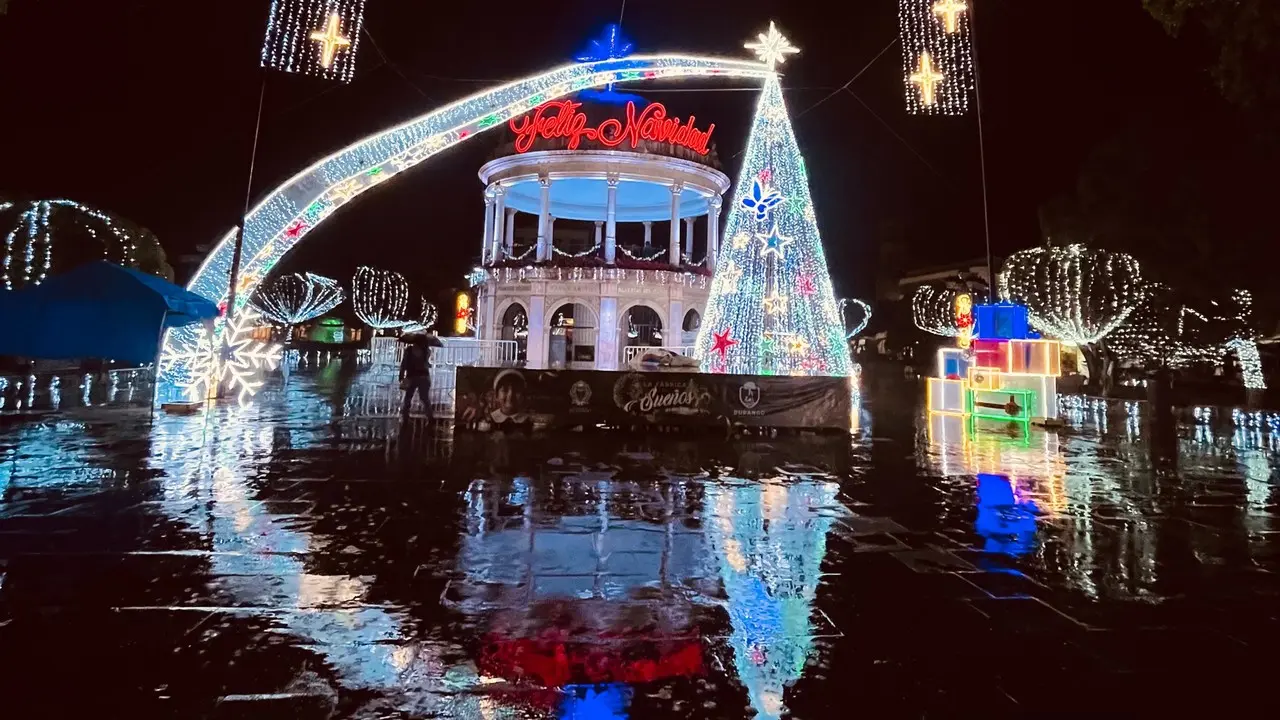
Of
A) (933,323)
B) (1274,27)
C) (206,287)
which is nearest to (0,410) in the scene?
(206,287)

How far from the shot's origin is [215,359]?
56.5 feet

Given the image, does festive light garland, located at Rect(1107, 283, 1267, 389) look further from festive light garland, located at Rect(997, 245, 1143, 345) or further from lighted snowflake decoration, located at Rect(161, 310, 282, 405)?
lighted snowflake decoration, located at Rect(161, 310, 282, 405)

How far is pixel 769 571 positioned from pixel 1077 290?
3168 centimetres

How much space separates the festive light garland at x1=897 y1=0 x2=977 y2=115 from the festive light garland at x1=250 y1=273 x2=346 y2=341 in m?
56.4

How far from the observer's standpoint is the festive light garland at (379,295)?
226ft

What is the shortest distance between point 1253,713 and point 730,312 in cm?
1525

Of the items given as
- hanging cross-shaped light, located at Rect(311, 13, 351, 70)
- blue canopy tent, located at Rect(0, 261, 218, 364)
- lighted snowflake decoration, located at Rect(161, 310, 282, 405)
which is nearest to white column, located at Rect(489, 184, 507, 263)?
lighted snowflake decoration, located at Rect(161, 310, 282, 405)

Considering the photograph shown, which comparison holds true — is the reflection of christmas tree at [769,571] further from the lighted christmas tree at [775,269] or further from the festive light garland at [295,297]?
the festive light garland at [295,297]

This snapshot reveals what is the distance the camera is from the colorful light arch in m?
15.0

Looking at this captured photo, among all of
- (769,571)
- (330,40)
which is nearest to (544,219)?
(330,40)

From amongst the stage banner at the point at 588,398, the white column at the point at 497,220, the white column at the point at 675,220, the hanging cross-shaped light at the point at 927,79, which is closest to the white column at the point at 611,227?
the white column at the point at 675,220

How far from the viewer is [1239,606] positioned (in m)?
5.05

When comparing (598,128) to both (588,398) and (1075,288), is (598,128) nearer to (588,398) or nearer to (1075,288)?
(588,398)

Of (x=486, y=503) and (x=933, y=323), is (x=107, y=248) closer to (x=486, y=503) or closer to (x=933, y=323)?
(x=486, y=503)
